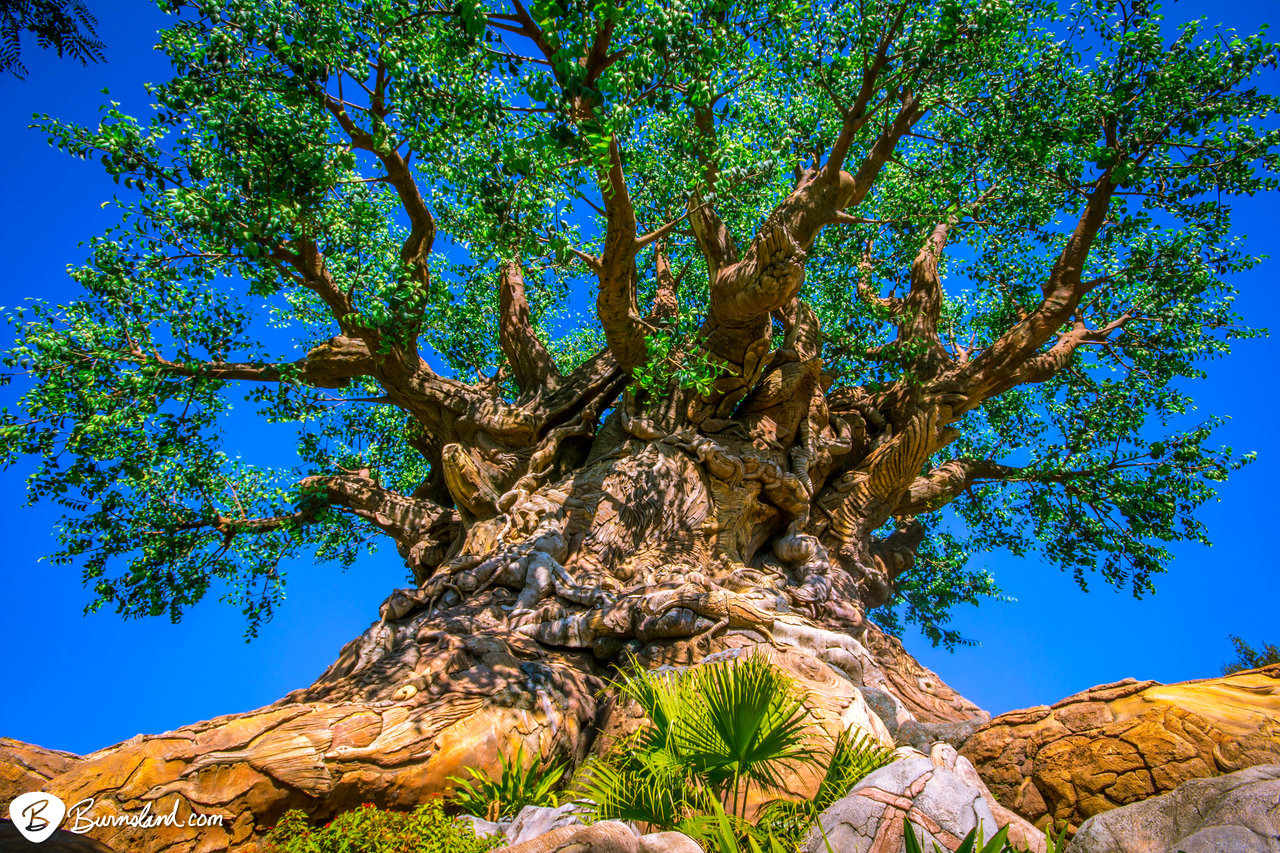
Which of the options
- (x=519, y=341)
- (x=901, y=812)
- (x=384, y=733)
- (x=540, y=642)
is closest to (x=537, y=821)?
(x=384, y=733)

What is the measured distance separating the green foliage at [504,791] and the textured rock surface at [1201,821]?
3.23m

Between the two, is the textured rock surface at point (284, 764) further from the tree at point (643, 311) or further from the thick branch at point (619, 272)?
the thick branch at point (619, 272)

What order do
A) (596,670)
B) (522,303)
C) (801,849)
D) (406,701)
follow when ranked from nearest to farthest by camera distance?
(801,849)
(406,701)
(596,670)
(522,303)

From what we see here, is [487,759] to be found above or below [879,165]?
below

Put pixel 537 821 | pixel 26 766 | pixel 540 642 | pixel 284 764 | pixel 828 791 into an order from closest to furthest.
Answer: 1. pixel 828 791
2. pixel 537 821
3. pixel 26 766
4. pixel 284 764
5. pixel 540 642

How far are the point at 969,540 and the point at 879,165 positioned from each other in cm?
942

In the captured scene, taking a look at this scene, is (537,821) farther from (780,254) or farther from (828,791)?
(780,254)

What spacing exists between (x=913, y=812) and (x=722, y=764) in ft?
3.29

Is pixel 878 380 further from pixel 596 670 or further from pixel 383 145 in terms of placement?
pixel 383 145

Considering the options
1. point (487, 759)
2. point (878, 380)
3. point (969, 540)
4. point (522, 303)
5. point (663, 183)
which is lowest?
point (487, 759)

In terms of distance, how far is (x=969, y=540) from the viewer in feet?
49.0

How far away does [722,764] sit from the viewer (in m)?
3.75

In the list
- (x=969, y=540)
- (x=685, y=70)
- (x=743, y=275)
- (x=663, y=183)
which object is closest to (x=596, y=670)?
(x=743, y=275)

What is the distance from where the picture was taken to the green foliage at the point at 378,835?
12.1 ft
